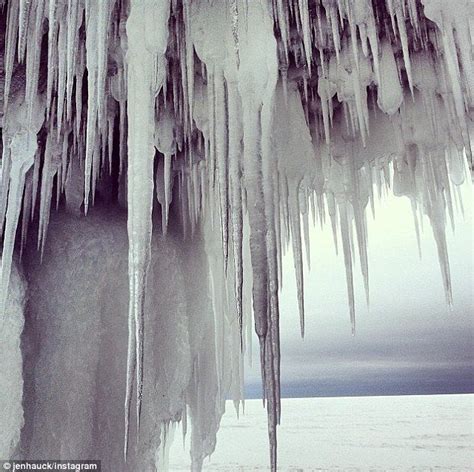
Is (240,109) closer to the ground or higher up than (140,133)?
higher up

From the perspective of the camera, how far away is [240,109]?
2.19 metres

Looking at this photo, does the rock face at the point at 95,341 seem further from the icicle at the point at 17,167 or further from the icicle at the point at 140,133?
the icicle at the point at 140,133

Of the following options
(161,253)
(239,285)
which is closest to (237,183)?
(239,285)

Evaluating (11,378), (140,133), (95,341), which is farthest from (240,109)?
(11,378)

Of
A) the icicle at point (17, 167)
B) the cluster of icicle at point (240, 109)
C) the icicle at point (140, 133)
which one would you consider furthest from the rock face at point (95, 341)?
the icicle at point (140, 133)

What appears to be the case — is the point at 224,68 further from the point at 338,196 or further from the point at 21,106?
the point at 338,196

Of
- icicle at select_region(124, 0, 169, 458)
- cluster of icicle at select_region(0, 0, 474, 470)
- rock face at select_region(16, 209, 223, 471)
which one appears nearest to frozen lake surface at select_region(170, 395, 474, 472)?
rock face at select_region(16, 209, 223, 471)

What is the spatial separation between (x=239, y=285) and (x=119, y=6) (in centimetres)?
109

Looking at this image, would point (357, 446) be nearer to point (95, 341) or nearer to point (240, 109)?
point (95, 341)

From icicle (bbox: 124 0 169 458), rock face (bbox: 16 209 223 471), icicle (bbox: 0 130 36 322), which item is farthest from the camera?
rock face (bbox: 16 209 223 471)

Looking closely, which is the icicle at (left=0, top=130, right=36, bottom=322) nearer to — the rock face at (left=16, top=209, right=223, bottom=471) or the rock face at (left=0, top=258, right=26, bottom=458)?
the rock face at (left=0, top=258, right=26, bottom=458)

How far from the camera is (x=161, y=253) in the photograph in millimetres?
3441

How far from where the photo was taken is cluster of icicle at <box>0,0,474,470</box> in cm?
198

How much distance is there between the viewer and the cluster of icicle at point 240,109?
1.98 m
